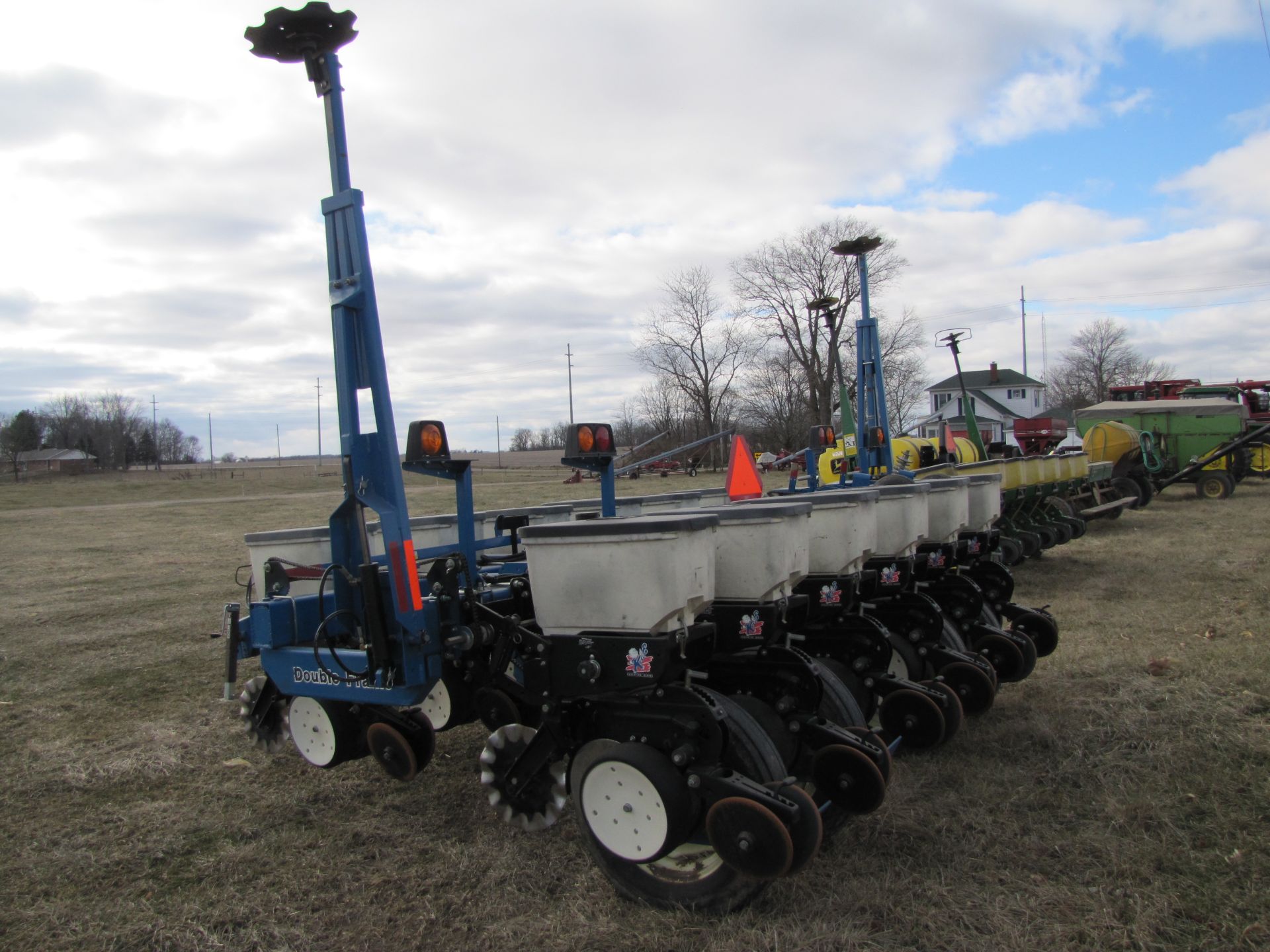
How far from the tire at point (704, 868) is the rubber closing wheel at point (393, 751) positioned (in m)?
0.96

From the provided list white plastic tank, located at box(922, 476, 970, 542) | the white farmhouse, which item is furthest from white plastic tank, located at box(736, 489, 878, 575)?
the white farmhouse

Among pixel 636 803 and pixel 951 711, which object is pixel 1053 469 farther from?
pixel 636 803

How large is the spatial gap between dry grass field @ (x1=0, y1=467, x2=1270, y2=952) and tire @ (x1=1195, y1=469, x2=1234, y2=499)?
14336mm

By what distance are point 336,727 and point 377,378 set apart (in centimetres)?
168

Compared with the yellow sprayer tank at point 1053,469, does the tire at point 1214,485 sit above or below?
below

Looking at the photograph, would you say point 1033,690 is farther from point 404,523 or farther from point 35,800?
point 35,800

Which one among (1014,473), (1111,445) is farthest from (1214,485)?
(1014,473)

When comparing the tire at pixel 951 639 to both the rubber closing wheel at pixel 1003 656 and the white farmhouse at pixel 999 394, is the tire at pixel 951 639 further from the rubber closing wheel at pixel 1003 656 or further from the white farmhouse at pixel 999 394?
the white farmhouse at pixel 999 394

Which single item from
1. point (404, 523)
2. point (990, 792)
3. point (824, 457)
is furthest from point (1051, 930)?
point (824, 457)

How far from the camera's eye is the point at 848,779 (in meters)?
3.41

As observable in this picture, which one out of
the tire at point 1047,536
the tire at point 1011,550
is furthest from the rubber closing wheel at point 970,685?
the tire at point 1047,536

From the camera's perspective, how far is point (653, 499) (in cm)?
614

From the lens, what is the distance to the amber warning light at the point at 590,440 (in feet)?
14.7

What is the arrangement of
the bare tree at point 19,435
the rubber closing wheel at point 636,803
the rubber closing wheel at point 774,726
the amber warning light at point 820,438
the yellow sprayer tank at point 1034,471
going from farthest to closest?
the bare tree at point 19,435 → the yellow sprayer tank at point 1034,471 → the amber warning light at point 820,438 → the rubber closing wheel at point 774,726 → the rubber closing wheel at point 636,803
